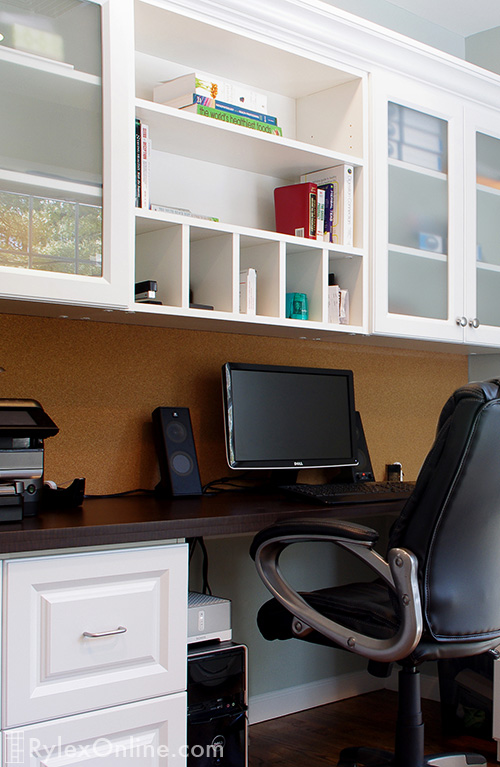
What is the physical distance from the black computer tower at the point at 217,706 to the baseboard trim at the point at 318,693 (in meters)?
0.72

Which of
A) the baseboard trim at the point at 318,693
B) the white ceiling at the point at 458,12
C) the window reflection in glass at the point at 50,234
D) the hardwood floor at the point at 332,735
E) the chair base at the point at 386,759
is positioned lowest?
the hardwood floor at the point at 332,735

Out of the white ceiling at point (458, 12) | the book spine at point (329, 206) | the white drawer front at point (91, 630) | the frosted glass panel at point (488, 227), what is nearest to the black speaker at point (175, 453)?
the white drawer front at point (91, 630)

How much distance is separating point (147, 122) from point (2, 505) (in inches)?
43.7

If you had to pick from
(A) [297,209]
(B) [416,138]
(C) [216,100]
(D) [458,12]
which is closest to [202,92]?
(C) [216,100]

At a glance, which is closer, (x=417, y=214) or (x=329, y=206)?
(x=329, y=206)

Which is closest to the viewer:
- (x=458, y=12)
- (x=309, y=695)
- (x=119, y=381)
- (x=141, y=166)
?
(x=141, y=166)

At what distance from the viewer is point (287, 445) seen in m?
2.53

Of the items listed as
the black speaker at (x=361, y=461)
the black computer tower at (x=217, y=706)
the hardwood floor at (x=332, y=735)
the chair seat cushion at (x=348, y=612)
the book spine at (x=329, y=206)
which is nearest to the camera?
the chair seat cushion at (x=348, y=612)

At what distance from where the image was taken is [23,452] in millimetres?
1729

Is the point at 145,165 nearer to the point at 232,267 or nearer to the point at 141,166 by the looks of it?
the point at 141,166

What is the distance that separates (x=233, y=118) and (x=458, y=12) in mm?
1562

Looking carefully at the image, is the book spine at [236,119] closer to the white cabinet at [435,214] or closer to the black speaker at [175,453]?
the white cabinet at [435,214]

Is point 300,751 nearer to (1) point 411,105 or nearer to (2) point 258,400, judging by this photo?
(2) point 258,400

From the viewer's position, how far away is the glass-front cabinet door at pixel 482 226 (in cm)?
286
